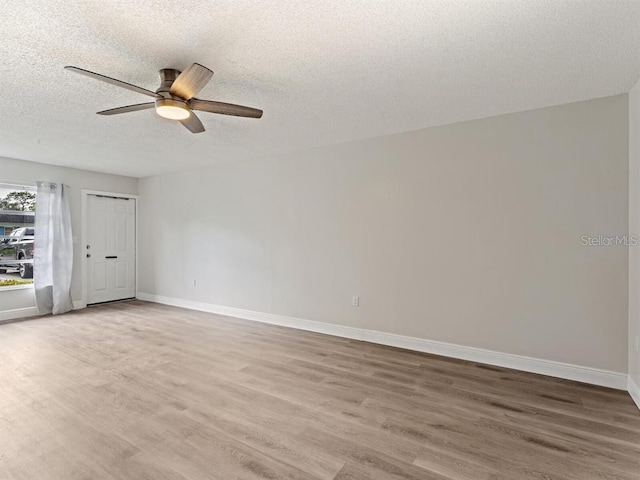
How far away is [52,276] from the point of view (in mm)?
5328

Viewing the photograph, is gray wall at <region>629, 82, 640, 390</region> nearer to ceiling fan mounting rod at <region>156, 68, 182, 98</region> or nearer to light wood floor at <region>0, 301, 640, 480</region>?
light wood floor at <region>0, 301, 640, 480</region>

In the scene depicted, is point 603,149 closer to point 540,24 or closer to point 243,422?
point 540,24

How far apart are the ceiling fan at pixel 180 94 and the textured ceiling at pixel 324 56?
17cm

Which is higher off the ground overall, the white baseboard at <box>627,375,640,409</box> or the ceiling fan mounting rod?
the ceiling fan mounting rod

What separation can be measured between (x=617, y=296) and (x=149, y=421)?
12.9 feet

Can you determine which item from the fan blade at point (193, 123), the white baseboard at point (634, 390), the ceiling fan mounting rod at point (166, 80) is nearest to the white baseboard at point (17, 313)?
the fan blade at point (193, 123)

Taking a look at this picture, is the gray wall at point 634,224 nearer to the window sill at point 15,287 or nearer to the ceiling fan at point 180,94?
the ceiling fan at point 180,94

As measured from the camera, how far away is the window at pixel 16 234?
5000 mm

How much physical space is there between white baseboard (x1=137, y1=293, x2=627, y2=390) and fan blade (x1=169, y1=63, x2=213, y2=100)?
3.19 metres

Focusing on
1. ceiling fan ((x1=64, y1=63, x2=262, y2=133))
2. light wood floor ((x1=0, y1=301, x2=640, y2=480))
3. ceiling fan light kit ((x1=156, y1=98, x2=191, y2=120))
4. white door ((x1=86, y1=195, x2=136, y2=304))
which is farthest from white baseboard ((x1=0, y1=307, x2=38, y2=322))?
ceiling fan light kit ((x1=156, y1=98, x2=191, y2=120))

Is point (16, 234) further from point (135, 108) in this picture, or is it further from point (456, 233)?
point (456, 233)

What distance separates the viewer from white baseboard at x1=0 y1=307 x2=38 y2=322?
4949mm

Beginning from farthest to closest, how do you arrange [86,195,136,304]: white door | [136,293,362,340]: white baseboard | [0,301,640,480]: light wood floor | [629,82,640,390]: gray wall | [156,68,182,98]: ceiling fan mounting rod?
1. [86,195,136,304]: white door
2. [136,293,362,340]: white baseboard
3. [629,82,640,390]: gray wall
4. [156,68,182,98]: ceiling fan mounting rod
5. [0,301,640,480]: light wood floor

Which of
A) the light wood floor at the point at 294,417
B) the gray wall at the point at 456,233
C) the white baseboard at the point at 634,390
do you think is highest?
the gray wall at the point at 456,233
